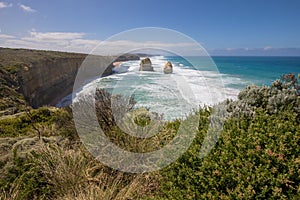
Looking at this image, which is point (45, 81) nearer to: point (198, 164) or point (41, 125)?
point (41, 125)

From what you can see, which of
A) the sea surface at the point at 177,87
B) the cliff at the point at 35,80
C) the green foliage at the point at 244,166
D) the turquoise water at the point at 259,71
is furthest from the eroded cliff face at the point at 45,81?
the turquoise water at the point at 259,71

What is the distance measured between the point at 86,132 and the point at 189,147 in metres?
2.28

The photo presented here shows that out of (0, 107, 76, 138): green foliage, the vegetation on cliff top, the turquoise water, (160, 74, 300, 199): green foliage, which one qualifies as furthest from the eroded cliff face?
the turquoise water

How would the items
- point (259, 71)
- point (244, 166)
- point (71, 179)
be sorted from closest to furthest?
point (244, 166)
point (71, 179)
point (259, 71)

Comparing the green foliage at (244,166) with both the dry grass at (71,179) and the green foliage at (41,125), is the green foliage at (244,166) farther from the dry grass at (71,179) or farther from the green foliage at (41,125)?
the green foliage at (41,125)

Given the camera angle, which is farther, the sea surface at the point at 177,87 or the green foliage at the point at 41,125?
the sea surface at the point at 177,87

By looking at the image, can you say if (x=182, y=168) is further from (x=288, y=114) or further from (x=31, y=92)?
(x=31, y=92)

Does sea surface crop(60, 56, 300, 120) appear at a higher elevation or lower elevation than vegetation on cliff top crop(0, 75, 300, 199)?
lower

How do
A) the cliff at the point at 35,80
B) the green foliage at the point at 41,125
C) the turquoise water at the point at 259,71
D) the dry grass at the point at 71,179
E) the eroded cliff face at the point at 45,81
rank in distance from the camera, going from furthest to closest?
1. the turquoise water at the point at 259,71
2. the eroded cliff face at the point at 45,81
3. the cliff at the point at 35,80
4. the green foliage at the point at 41,125
5. the dry grass at the point at 71,179

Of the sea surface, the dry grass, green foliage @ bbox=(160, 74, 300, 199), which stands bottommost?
the sea surface

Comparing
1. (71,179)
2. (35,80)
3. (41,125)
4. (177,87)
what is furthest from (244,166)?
(35,80)

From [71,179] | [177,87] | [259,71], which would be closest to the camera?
[71,179]

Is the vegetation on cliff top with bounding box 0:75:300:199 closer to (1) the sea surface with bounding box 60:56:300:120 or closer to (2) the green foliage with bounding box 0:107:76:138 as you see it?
(2) the green foliage with bounding box 0:107:76:138

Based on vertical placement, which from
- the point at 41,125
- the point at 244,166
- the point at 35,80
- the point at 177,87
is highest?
the point at 244,166
